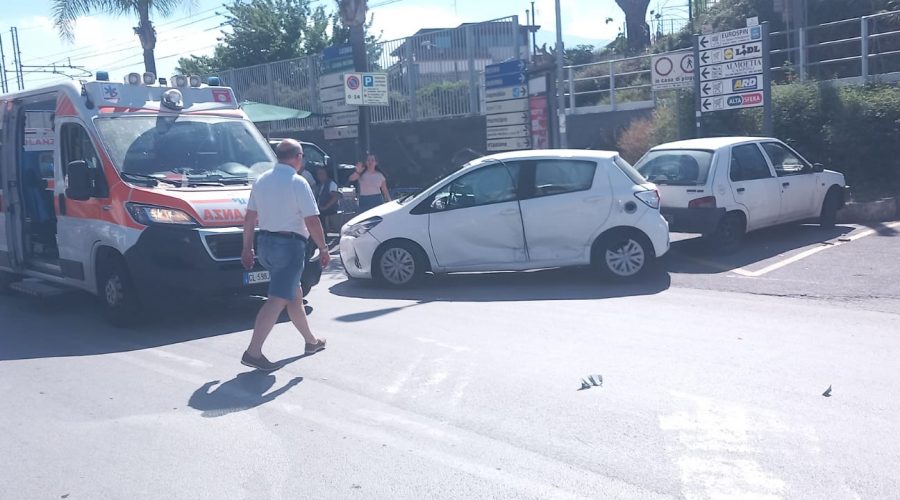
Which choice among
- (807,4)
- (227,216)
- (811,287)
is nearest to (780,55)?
(807,4)

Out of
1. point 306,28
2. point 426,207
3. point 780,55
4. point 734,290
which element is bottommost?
point 734,290

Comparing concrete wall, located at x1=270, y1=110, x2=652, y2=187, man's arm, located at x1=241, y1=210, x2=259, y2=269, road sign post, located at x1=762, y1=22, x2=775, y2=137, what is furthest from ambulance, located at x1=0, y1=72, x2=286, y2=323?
concrete wall, located at x1=270, y1=110, x2=652, y2=187

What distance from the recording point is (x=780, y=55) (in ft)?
74.8

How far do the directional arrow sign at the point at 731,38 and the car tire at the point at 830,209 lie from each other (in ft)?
9.70

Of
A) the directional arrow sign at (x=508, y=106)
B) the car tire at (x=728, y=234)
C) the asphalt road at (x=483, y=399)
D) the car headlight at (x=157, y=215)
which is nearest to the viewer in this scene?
the asphalt road at (x=483, y=399)

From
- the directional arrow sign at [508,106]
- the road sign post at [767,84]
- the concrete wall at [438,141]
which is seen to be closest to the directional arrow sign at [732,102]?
the road sign post at [767,84]

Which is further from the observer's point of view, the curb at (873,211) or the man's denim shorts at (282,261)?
the curb at (873,211)

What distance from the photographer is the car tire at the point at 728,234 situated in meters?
12.5

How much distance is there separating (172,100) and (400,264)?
3277mm

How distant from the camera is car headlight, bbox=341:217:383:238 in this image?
446 inches

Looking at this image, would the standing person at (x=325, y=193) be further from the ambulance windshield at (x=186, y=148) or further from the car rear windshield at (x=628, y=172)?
the car rear windshield at (x=628, y=172)

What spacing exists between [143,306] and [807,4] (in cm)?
2049

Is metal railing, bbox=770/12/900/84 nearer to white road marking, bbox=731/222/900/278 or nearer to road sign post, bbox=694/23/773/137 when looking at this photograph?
road sign post, bbox=694/23/773/137

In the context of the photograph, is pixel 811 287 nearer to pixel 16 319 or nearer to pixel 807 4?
pixel 16 319
